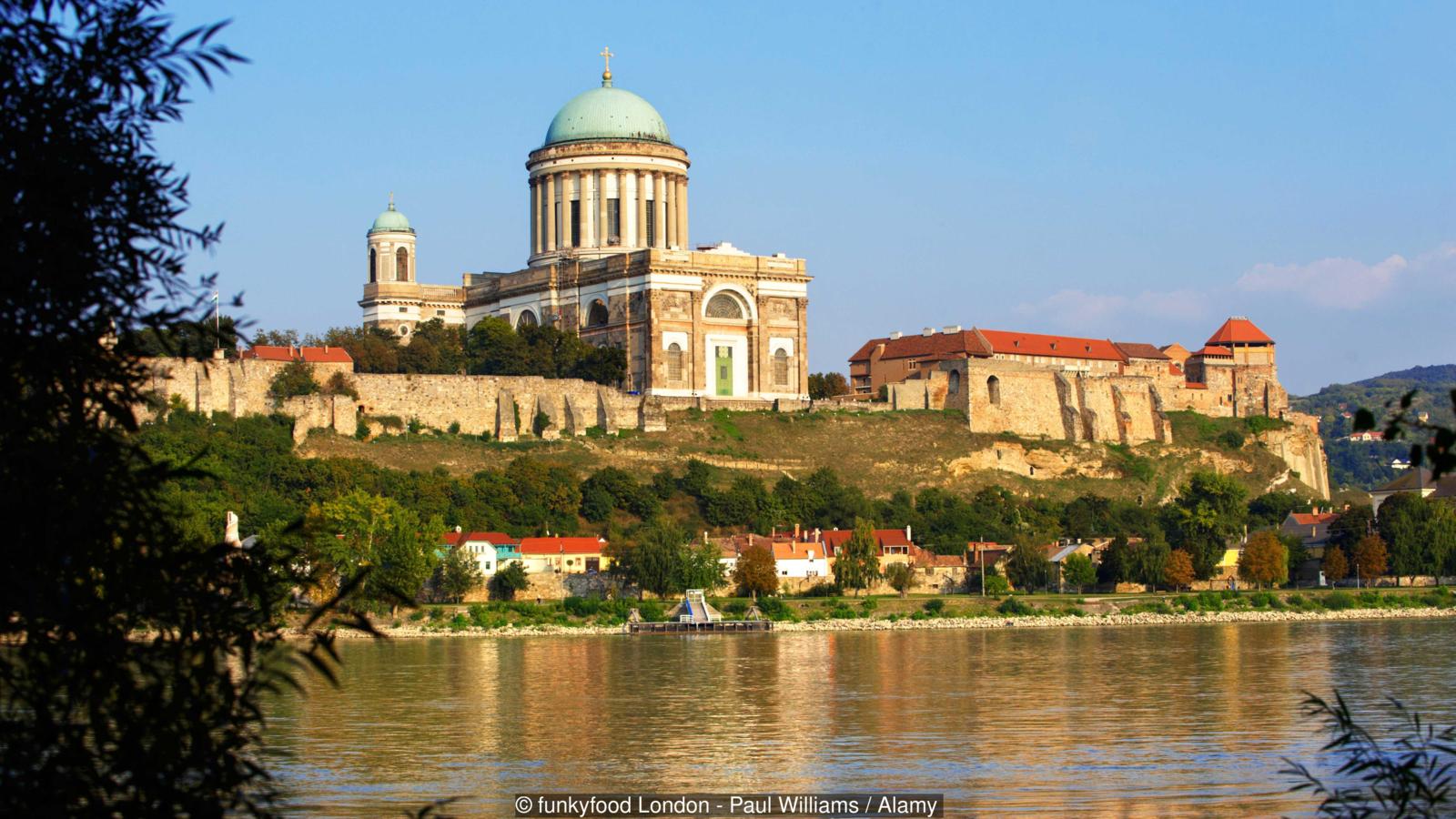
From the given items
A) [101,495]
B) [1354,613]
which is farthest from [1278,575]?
[101,495]

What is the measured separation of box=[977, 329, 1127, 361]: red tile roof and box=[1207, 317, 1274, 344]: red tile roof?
15.9ft

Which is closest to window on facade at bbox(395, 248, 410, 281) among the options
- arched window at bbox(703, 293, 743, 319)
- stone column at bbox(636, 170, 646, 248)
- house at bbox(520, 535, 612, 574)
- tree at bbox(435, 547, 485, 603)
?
stone column at bbox(636, 170, 646, 248)

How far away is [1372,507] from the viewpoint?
2472 inches

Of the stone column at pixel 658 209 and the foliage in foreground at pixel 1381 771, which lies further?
the stone column at pixel 658 209

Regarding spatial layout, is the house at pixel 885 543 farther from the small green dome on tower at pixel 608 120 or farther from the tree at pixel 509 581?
the small green dome on tower at pixel 608 120

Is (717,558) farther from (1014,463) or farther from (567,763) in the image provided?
(567,763)

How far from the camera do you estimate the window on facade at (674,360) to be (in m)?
62.4

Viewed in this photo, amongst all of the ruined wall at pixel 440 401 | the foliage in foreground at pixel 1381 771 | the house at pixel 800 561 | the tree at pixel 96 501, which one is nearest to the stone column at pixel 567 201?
the ruined wall at pixel 440 401

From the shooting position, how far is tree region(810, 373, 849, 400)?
68.9m

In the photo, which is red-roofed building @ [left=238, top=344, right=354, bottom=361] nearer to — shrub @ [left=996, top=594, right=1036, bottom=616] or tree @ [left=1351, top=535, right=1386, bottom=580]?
shrub @ [left=996, top=594, right=1036, bottom=616]

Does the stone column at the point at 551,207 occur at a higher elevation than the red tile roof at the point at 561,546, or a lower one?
higher

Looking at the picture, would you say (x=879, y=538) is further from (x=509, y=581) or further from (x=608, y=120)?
(x=608, y=120)

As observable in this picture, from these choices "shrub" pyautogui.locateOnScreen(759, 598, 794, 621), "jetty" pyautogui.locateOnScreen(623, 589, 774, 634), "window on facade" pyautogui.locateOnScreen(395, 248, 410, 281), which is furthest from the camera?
"window on facade" pyautogui.locateOnScreen(395, 248, 410, 281)

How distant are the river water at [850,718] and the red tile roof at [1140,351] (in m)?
31.9
